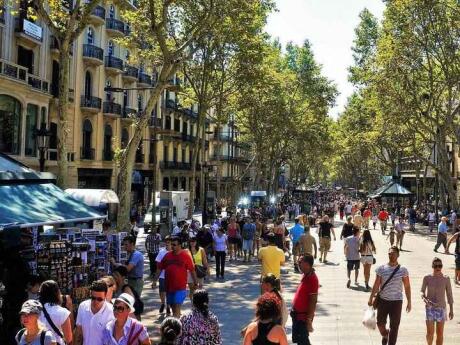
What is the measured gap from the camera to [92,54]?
34.7 metres

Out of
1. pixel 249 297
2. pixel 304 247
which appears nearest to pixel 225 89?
pixel 304 247

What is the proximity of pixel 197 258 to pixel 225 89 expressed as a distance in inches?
850

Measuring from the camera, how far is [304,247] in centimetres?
1481

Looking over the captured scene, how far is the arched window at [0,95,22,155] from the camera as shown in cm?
2556

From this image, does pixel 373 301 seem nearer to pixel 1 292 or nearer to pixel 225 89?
pixel 1 292

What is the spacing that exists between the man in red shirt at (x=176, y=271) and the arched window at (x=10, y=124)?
18648 mm

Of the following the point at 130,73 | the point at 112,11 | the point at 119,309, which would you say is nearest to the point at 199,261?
the point at 119,309

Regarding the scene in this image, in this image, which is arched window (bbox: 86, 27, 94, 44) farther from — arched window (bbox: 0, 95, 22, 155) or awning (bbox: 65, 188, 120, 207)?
awning (bbox: 65, 188, 120, 207)

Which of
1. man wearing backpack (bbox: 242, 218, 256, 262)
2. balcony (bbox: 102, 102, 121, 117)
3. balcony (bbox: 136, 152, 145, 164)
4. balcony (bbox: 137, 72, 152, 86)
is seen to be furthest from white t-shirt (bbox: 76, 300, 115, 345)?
balcony (bbox: 136, 152, 145, 164)

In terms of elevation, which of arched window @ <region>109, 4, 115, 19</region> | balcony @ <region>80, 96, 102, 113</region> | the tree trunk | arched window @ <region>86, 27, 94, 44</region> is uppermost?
arched window @ <region>109, 4, 115, 19</region>

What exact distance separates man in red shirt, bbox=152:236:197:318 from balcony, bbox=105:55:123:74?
29902mm

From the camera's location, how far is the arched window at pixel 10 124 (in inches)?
1006

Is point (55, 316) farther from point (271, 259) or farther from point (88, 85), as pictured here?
point (88, 85)

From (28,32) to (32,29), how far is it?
0.51 m
